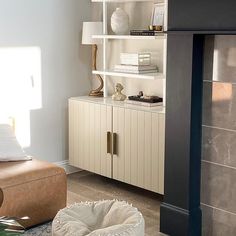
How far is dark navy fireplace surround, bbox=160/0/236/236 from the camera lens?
10.6 ft

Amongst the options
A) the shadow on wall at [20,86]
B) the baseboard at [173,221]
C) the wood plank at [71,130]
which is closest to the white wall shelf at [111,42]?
the wood plank at [71,130]

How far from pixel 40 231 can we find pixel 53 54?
185cm

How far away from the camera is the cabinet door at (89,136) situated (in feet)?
14.6

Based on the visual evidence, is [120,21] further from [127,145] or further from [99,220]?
[99,220]

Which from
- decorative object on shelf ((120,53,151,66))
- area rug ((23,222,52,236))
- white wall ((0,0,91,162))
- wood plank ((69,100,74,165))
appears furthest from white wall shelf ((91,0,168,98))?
area rug ((23,222,52,236))

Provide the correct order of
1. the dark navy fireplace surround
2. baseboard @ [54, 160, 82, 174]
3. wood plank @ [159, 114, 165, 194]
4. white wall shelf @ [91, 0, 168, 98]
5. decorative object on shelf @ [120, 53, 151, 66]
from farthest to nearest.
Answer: baseboard @ [54, 160, 82, 174] < decorative object on shelf @ [120, 53, 151, 66] < white wall shelf @ [91, 0, 168, 98] < wood plank @ [159, 114, 165, 194] < the dark navy fireplace surround

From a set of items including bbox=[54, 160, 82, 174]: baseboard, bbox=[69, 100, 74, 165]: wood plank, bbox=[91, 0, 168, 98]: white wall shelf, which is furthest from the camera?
bbox=[54, 160, 82, 174]: baseboard

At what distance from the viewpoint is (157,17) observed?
14.0 ft

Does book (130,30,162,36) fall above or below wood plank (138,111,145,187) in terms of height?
above

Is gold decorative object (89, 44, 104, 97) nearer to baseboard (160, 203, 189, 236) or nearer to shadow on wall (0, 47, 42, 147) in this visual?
shadow on wall (0, 47, 42, 147)

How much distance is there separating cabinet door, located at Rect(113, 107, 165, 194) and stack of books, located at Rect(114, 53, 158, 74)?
36 centimetres

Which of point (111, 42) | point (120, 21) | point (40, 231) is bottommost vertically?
point (40, 231)

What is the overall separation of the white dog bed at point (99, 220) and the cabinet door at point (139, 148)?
42.4 inches

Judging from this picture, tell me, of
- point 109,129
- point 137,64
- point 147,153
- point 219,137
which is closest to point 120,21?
point 137,64
